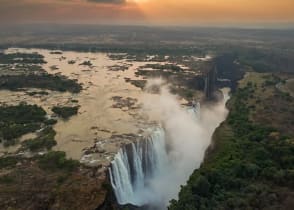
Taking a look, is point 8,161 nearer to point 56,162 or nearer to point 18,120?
point 56,162

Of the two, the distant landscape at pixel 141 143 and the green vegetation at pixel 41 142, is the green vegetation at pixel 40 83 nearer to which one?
the distant landscape at pixel 141 143

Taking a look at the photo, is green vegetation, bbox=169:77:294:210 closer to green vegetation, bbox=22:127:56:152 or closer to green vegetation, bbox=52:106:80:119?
green vegetation, bbox=22:127:56:152

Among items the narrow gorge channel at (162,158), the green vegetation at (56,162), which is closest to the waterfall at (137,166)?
the narrow gorge channel at (162,158)

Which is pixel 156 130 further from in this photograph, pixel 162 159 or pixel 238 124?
pixel 238 124

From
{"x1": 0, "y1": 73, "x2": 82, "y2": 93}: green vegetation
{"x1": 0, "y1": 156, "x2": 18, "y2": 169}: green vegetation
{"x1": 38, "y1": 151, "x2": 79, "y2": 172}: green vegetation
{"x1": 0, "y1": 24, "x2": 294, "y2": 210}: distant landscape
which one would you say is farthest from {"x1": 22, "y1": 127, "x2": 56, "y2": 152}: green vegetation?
{"x1": 0, "y1": 73, "x2": 82, "y2": 93}: green vegetation

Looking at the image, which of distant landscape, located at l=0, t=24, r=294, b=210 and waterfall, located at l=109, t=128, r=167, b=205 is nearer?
distant landscape, located at l=0, t=24, r=294, b=210

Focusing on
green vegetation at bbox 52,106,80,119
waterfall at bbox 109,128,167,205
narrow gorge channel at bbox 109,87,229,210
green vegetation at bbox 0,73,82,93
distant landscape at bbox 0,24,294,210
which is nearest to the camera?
distant landscape at bbox 0,24,294,210

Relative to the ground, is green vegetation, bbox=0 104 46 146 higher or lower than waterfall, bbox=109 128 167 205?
higher
